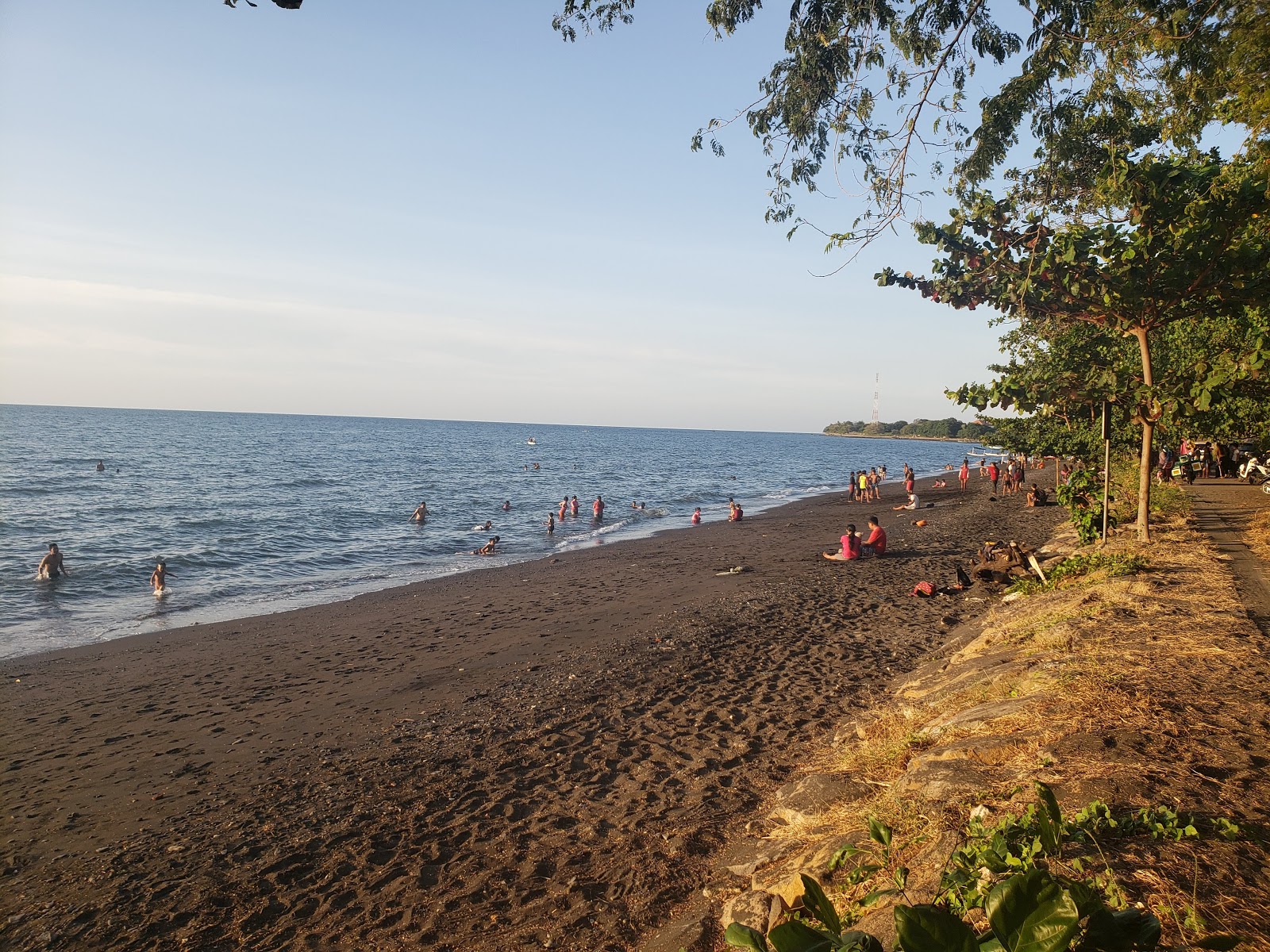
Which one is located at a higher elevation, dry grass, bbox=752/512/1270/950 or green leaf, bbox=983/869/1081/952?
green leaf, bbox=983/869/1081/952

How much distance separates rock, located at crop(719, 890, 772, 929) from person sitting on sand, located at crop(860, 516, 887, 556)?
15.6m

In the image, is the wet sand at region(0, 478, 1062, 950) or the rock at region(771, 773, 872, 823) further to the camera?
the rock at region(771, 773, 872, 823)

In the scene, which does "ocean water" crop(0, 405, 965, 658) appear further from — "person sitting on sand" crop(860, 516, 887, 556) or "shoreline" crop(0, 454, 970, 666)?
"person sitting on sand" crop(860, 516, 887, 556)

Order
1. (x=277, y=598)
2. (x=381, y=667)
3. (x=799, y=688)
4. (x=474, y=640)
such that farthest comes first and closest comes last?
1. (x=277, y=598)
2. (x=474, y=640)
3. (x=381, y=667)
4. (x=799, y=688)

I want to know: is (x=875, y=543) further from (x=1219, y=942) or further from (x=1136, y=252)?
(x=1219, y=942)

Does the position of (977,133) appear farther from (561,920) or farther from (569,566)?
(569,566)

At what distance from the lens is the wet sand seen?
5059 millimetres

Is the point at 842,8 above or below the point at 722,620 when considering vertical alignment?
above

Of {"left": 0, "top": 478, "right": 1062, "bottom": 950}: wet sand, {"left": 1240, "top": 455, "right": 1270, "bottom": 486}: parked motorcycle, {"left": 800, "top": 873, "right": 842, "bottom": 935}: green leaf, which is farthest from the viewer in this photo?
{"left": 1240, "top": 455, "right": 1270, "bottom": 486}: parked motorcycle

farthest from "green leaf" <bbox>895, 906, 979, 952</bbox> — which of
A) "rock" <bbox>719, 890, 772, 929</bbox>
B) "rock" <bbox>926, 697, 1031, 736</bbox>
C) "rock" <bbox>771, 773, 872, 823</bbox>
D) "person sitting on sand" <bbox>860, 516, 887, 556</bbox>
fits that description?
"person sitting on sand" <bbox>860, 516, 887, 556</bbox>

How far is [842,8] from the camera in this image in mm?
7375

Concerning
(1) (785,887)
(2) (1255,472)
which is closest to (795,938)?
(1) (785,887)

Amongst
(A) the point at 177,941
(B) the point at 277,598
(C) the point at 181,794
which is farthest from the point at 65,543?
(A) the point at 177,941

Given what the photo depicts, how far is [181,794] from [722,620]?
27.3 feet
